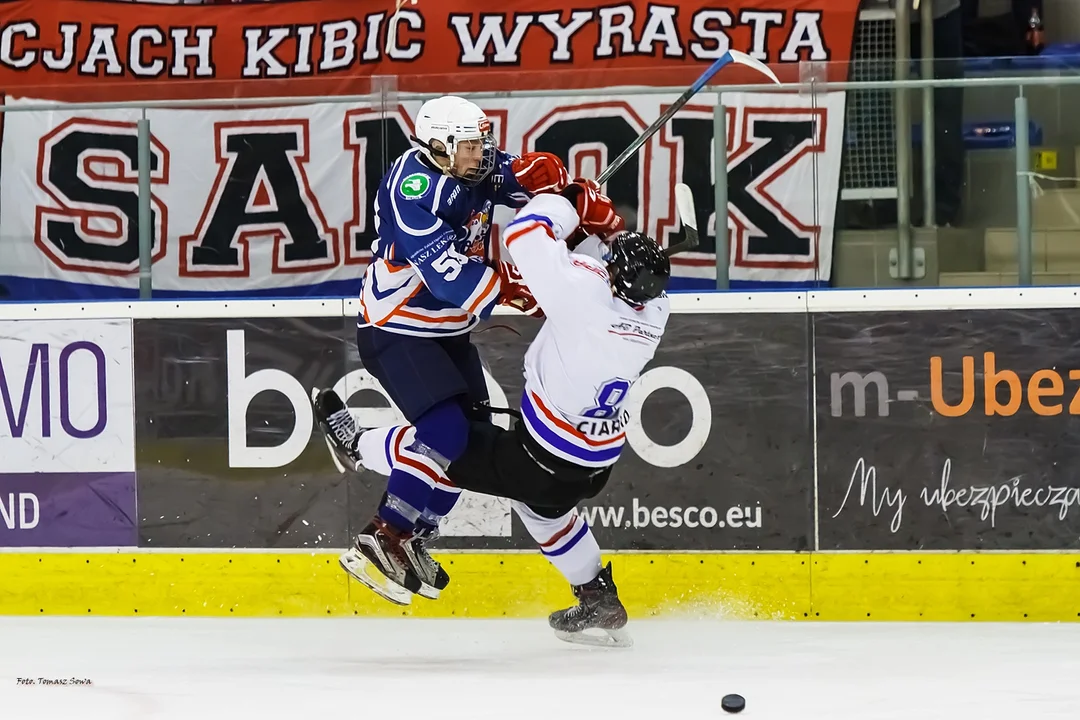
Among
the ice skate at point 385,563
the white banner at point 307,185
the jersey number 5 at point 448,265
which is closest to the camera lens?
the jersey number 5 at point 448,265

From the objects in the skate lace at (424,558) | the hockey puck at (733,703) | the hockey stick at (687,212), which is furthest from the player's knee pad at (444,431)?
the hockey puck at (733,703)

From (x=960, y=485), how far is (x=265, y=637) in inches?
79.1

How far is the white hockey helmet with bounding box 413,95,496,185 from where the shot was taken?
3977 millimetres

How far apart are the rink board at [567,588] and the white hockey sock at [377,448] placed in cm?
68

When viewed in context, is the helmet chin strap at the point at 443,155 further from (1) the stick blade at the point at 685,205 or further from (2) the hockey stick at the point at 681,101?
(1) the stick blade at the point at 685,205

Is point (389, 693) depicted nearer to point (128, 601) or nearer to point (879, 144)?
point (128, 601)

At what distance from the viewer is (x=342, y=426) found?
4336 mm

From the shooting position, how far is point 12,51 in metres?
6.11

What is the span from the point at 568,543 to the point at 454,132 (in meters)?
1.10

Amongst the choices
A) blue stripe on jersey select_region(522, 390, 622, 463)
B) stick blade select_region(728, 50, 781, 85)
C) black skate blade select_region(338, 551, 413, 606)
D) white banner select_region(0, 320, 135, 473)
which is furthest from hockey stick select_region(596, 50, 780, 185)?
white banner select_region(0, 320, 135, 473)

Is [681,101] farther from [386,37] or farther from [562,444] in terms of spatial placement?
[386,37]

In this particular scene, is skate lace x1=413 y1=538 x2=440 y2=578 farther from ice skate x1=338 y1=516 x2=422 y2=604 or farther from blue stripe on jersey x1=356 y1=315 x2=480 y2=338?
blue stripe on jersey x1=356 y1=315 x2=480 y2=338

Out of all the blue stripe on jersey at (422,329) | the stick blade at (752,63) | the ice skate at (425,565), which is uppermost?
the stick blade at (752,63)

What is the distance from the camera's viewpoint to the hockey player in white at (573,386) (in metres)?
3.83
